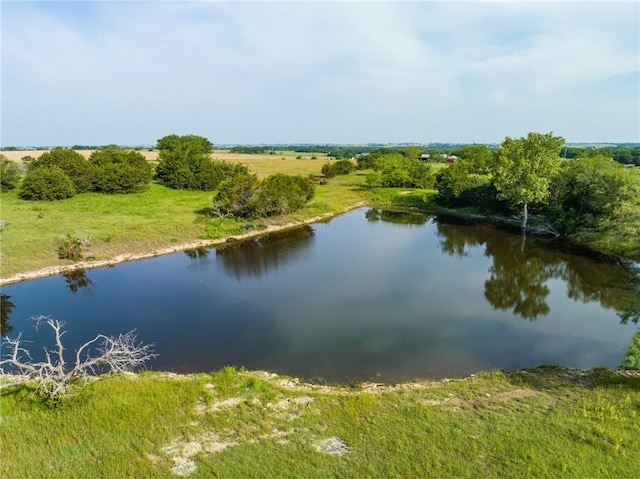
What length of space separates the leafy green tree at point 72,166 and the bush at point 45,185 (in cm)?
271

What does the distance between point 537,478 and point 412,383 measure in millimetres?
5274

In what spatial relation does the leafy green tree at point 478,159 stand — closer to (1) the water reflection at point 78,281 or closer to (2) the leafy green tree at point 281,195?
(2) the leafy green tree at point 281,195

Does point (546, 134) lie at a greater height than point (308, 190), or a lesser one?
greater

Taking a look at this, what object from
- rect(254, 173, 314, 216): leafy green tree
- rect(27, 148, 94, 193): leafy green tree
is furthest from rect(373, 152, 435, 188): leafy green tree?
rect(27, 148, 94, 193): leafy green tree

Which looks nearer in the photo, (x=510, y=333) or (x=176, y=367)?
(x=176, y=367)

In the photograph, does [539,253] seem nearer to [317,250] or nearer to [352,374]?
[317,250]

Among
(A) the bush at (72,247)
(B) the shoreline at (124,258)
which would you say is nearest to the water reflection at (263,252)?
(B) the shoreline at (124,258)

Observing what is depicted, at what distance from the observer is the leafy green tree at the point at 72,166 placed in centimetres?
5019

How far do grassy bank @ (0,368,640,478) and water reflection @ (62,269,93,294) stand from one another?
13.0 m

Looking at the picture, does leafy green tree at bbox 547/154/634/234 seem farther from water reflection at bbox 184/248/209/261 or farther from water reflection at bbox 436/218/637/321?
water reflection at bbox 184/248/209/261

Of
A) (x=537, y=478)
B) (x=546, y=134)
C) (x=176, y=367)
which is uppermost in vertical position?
(x=546, y=134)

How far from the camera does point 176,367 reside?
1509cm

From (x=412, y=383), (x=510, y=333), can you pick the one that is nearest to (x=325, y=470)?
(x=412, y=383)

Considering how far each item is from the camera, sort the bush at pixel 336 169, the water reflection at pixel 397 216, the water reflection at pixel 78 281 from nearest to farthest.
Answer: the water reflection at pixel 78 281 → the water reflection at pixel 397 216 → the bush at pixel 336 169
